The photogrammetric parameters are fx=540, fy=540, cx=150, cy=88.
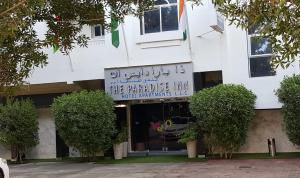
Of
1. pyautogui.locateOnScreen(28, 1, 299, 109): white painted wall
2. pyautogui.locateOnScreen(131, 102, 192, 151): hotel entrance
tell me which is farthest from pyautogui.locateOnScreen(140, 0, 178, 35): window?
→ pyautogui.locateOnScreen(131, 102, 192, 151): hotel entrance

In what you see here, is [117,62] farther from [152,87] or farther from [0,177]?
[0,177]

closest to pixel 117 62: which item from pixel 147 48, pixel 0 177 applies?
pixel 147 48

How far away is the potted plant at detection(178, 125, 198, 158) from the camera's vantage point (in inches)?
813

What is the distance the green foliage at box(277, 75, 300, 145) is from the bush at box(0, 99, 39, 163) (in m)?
10.5

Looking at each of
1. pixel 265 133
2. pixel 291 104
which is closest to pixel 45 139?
pixel 265 133

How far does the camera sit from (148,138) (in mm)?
23453

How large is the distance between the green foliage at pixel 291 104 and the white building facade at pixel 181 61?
2.36ft

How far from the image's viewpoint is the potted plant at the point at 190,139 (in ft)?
67.7

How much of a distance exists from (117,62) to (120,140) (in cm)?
317

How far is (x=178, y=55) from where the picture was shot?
21156 mm

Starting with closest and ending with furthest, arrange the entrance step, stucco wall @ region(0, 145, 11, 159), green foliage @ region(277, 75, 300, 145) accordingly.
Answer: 1. green foliage @ region(277, 75, 300, 145)
2. the entrance step
3. stucco wall @ region(0, 145, 11, 159)

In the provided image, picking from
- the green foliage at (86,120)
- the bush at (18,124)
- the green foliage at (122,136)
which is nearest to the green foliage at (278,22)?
the green foliage at (86,120)

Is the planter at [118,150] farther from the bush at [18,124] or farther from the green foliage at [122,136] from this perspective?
the bush at [18,124]

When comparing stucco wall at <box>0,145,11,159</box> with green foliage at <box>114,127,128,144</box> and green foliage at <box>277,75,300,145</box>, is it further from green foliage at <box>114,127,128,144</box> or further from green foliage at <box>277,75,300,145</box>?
green foliage at <box>277,75,300,145</box>
